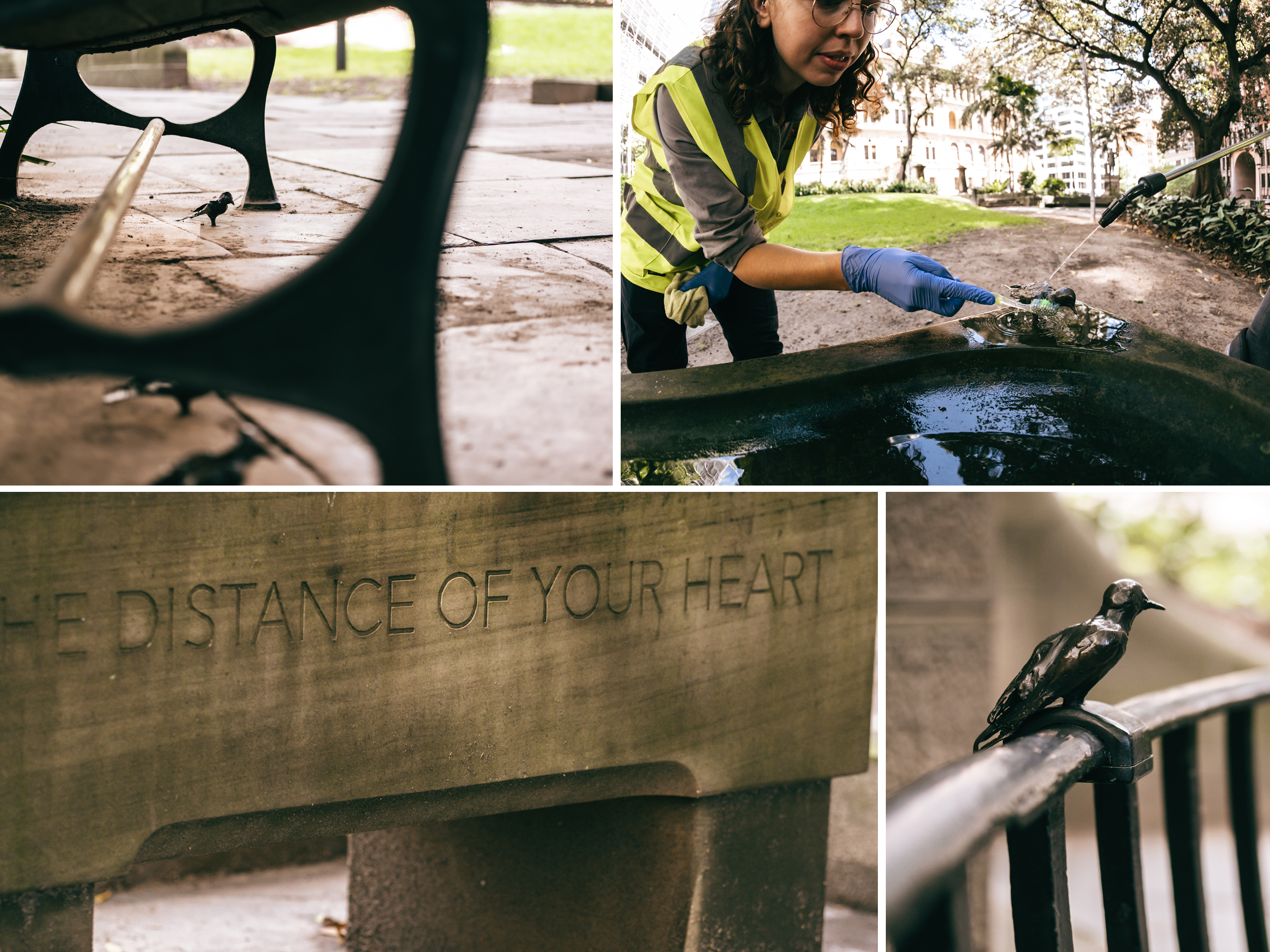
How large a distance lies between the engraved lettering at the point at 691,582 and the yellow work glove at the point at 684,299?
53cm

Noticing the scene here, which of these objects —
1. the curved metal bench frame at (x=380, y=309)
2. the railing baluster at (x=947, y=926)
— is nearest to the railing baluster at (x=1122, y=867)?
the railing baluster at (x=947, y=926)

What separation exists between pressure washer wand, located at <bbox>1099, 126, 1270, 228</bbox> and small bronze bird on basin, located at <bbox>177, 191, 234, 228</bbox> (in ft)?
6.45

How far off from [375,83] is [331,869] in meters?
2.62

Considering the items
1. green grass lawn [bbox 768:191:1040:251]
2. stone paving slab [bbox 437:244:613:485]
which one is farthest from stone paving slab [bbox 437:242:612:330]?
green grass lawn [bbox 768:191:1040:251]

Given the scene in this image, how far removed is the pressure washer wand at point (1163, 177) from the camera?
2006 mm

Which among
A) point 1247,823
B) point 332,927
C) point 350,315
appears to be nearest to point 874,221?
point 350,315

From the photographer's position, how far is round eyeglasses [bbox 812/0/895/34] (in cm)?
187

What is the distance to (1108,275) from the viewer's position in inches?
80.7

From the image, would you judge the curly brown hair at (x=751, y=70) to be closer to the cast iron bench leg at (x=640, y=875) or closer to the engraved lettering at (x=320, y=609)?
the engraved lettering at (x=320, y=609)

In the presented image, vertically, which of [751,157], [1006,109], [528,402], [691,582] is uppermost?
[1006,109]

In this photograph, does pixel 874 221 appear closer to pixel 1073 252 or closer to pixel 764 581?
pixel 1073 252

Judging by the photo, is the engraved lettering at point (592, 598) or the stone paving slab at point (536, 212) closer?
the engraved lettering at point (592, 598)

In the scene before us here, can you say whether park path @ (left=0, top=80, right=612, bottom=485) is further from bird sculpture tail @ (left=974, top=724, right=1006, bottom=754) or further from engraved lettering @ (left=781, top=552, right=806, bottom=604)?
bird sculpture tail @ (left=974, top=724, right=1006, bottom=754)

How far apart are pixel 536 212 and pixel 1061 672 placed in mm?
1541
